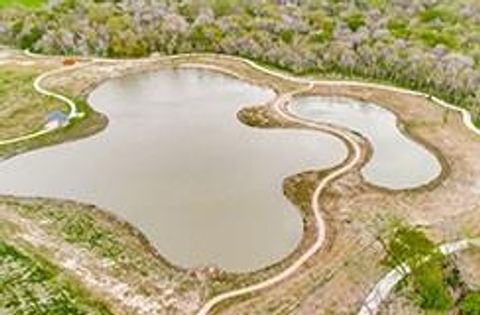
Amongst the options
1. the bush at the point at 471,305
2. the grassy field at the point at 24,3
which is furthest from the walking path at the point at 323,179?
the grassy field at the point at 24,3

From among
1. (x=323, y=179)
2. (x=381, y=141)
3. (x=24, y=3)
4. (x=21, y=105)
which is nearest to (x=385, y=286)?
(x=323, y=179)

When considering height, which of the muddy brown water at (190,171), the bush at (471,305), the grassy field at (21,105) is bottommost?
the grassy field at (21,105)

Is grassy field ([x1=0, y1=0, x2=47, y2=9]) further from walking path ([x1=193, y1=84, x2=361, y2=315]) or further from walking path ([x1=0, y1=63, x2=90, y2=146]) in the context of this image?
walking path ([x1=193, y1=84, x2=361, y2=315])

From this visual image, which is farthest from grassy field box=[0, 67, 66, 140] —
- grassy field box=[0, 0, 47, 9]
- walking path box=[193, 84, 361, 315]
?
grassy field box=[0, 0, 47, 9]

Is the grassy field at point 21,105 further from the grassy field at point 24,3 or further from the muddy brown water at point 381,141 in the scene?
the grassy field at point 24,3

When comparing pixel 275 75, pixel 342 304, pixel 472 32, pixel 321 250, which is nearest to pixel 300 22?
pixel 275 75
